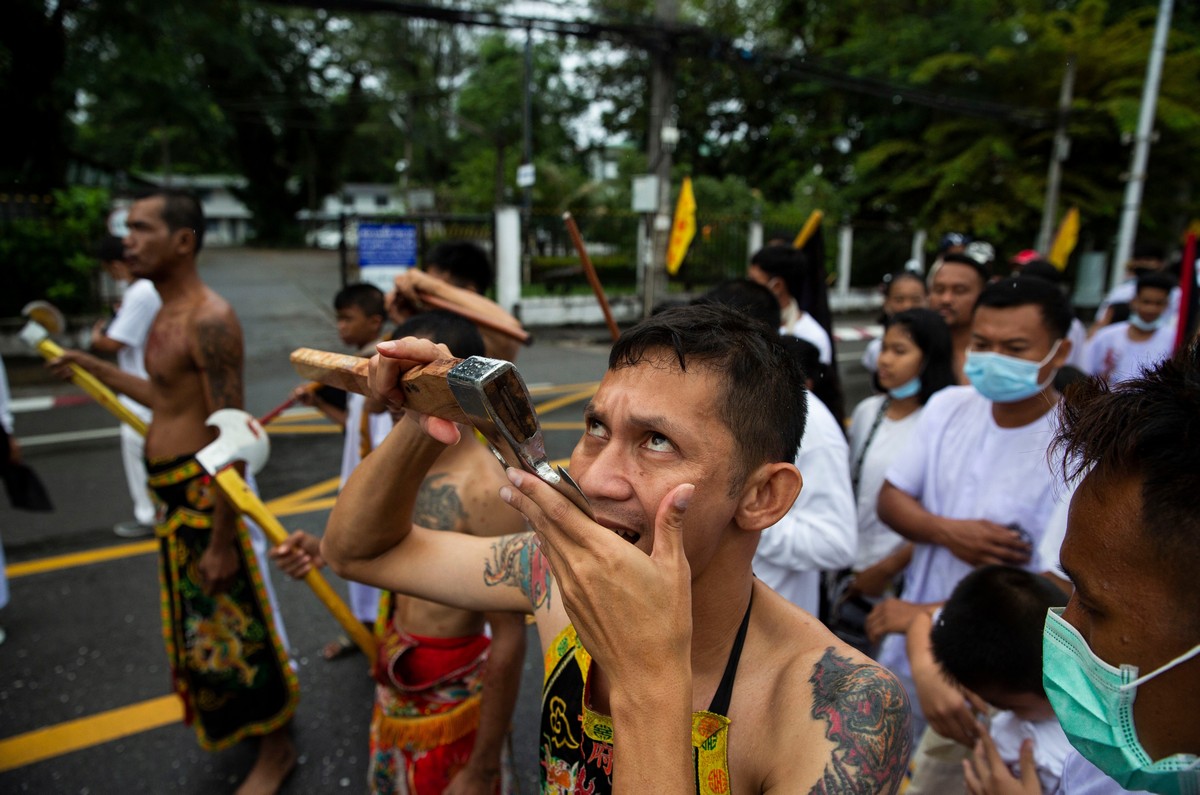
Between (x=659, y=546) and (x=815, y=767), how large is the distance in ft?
1.50

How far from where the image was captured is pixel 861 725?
1.17 m

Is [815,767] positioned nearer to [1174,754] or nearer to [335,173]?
[1174,754]

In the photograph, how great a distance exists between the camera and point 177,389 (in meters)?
3.16

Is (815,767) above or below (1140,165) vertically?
below

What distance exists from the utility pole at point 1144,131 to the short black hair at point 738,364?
14.8 m

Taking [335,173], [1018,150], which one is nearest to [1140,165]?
[1018,150]

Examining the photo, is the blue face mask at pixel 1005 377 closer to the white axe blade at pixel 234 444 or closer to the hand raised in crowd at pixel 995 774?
the hand raised in crowd at pixel 995 774

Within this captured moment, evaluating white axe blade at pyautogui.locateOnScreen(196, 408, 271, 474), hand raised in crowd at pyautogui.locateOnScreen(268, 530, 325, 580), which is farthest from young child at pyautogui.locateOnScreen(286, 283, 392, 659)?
hand raised in crowd at pyautogui.locateOnScreen(268, 530, 325, 580)

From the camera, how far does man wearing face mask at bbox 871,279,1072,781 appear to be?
2.44 m

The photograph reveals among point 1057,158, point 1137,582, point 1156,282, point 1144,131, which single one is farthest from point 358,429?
point 1057,158

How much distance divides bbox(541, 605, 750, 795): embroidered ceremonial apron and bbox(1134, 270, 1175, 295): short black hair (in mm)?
5471

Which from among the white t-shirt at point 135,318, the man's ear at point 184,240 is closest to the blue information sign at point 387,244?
the white t-shirt at point 135,318

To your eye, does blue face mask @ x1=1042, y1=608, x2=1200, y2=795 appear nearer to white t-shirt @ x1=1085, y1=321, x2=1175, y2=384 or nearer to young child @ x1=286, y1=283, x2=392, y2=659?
young child @ x1=286, y1=283, x2=392, y2=659

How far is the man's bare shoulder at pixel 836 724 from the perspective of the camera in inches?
45.1
